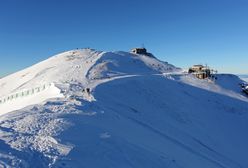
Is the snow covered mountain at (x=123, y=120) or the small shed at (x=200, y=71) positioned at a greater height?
the small shed at (x=200, y=71)

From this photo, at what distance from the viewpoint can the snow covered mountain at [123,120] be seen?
1511cm

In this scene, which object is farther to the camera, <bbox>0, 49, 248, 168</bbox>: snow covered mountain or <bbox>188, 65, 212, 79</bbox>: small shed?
<bbox>188, 65, 212, 79</bbox>: small shed

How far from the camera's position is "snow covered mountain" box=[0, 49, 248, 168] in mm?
15109

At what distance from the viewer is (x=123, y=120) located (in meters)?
25.8

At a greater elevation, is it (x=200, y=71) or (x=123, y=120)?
(x=200, y=71)

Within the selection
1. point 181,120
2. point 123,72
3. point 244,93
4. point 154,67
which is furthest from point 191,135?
point 154,67

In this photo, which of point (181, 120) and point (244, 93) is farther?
point (244, 93)

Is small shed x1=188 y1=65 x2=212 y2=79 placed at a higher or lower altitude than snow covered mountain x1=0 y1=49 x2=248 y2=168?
higher

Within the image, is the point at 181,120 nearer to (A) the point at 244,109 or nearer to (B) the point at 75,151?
(A) the point at 244,109

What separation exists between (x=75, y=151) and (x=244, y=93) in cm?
5417

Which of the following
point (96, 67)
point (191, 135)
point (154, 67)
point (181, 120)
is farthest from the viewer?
point (154, 67)

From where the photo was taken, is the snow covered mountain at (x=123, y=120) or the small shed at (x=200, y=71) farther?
the small shed at (x=200, y=71)

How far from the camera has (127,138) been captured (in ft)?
64.0

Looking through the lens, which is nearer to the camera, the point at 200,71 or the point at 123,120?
the point at 123,120
